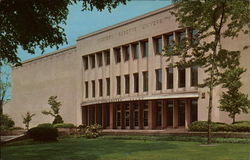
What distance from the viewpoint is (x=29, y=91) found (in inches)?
2157

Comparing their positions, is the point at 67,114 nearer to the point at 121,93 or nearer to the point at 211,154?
the point at 121,93

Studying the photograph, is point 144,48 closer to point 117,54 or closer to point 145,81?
point 145,81

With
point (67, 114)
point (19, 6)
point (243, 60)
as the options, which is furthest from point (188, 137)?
point (67, 114)

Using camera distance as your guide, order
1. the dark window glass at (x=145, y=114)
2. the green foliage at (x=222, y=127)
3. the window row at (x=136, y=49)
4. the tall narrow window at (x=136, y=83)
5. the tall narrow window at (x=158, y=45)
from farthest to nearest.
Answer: the tall narrow window at (x=136, y=83), the dark window glass at (x=145, y=114), the tall narrow window at (x=158, y=45), the window row at (x=136, y=49), the green foliage at (x=222, y=127)

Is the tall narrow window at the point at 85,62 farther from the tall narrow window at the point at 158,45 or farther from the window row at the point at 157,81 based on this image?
the tall narrow window at the point at 158,45

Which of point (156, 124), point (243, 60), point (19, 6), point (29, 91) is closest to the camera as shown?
point (19, 6)

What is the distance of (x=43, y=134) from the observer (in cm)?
3117

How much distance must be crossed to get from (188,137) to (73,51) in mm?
30295

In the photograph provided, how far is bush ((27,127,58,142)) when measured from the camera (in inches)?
1225

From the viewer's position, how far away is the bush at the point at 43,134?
31.1 m

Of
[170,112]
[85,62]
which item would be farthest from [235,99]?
[85,62]

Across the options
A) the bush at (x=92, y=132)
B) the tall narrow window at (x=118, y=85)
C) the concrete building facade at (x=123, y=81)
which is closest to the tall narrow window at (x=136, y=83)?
the concrete building facade at (x=123, y=81)

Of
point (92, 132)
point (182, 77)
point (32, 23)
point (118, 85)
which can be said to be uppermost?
point (32, 23)

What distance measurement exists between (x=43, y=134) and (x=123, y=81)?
17.9 metres
